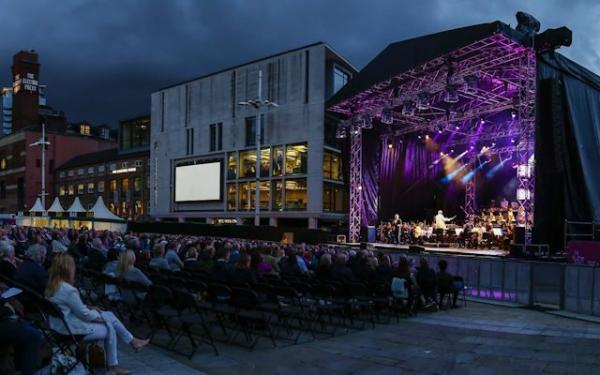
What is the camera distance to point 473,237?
22750 mm

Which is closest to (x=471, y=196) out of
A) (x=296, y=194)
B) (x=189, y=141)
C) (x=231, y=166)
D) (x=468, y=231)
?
(x=468, y=231)

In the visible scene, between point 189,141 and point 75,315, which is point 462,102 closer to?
point 75,315

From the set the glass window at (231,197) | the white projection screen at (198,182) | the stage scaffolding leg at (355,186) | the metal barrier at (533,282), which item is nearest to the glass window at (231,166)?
the glass window at (231,197)

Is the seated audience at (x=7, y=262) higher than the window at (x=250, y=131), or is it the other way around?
the window at (x=250, y=131)

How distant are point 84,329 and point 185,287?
312 centimetres

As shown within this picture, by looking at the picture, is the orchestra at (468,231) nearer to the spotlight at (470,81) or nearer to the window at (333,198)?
the spotlight at (470,81)

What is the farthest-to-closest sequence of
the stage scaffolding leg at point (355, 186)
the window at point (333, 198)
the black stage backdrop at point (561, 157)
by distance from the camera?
the window at point (333, 198) < the stage scaffolding leg at point (355, 186) < the black stage backdrop at point (561, 157)

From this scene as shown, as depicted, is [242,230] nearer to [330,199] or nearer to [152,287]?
[330,199]

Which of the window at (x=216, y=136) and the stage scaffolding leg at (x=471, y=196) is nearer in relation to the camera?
the stage scaffolding leg at (x=471, y=196)

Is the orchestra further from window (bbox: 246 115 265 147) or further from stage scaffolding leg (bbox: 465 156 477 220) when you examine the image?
window (bbox: 246 115 265 147)

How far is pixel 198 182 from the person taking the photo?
45.5m

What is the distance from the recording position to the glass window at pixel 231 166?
140ft

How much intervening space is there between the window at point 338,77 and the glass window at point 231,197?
40.6 ft

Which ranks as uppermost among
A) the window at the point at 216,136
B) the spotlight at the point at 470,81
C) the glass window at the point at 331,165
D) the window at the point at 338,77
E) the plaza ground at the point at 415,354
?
the window at the point at 338,77
